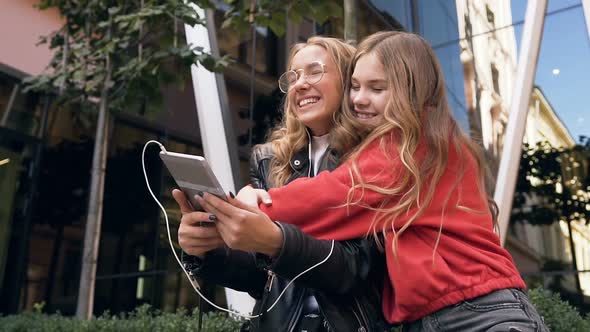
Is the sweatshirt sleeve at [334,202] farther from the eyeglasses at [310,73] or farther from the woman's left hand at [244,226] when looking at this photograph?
the eyeglasses at [310,73]

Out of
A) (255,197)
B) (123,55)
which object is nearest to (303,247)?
(255,197)

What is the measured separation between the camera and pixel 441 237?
1399 millimetres

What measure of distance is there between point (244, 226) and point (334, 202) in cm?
25

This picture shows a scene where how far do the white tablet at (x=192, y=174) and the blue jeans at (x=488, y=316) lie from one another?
628 millimetres

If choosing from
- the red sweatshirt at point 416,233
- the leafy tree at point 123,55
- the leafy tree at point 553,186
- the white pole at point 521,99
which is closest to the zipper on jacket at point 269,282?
the red sweatshirt at point 416,233

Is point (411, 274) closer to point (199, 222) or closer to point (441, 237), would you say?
point (441, 237)

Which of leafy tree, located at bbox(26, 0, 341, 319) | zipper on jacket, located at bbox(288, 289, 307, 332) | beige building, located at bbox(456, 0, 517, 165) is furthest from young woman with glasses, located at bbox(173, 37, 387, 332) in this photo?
beige building, located at bbox(456, 0, 517, 165)

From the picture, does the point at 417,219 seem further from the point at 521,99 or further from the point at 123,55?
the point at 123,55

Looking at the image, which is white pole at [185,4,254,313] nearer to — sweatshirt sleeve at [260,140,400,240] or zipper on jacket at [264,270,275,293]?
zipper on jacket at [264,270,275,293]

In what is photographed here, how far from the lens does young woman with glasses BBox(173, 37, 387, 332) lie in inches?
52.7

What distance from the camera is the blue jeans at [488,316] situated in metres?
1.31

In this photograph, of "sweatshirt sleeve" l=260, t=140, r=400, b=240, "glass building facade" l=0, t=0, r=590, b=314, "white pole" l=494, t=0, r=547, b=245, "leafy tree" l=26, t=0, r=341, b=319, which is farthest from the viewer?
"glass building facade" l=0, t=0, r=590, b=314

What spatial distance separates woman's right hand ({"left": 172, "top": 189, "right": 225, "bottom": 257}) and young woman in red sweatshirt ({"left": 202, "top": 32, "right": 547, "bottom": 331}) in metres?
0.12

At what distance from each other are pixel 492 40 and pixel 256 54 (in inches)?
165
